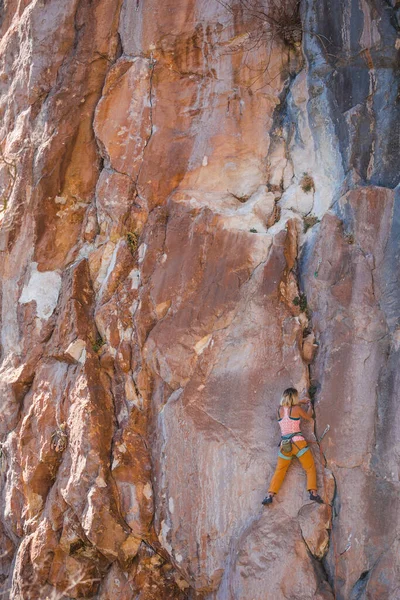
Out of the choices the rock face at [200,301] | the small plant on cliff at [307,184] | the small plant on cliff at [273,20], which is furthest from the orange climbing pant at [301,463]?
the small plant on cliff at [273,20]

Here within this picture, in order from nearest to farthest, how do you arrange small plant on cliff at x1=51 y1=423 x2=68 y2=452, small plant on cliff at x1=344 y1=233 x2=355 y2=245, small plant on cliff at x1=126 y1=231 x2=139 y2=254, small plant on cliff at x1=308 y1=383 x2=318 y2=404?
1. small plant on cliff at x1=308 y1=383 x2=318 y2=404
2. small plant on cliff at x1=344 y1=233 x2=355 y2=245
3. small plant on cliff at x1=51 y1=423 x2=68 y2=452
4. small plant on cliff at x1=126 y1=231 x2=139 y2=254

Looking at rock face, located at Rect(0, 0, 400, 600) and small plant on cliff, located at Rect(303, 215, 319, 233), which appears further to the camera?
small plant on cliff, located at Rect(303, 215, 319, 233)

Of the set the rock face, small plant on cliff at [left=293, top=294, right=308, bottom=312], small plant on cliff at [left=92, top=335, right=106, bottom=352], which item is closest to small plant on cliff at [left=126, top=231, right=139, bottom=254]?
the rock face

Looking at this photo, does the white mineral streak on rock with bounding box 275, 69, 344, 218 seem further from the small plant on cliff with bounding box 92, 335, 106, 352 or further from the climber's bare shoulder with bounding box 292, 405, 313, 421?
the small plant on cliff with bounding box 92, 335, 106, 352

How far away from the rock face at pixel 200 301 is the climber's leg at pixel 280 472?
0.37 ft

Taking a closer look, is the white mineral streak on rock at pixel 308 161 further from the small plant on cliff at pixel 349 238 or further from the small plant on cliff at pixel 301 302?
the small plant on cliff at pixel 301 302

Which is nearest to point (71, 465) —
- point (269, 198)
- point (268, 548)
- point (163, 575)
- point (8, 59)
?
point (163, 575)

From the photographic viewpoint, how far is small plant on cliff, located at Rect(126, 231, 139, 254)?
8.96 m

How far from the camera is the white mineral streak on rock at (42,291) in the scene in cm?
953

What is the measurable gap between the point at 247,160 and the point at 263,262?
159 centimetres

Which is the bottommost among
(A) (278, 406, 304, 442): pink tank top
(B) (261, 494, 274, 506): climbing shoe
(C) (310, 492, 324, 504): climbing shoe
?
(B) (261, 494, 274, 506): climbing shoe

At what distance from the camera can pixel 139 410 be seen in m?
8.38

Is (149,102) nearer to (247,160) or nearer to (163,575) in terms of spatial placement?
(247,160)

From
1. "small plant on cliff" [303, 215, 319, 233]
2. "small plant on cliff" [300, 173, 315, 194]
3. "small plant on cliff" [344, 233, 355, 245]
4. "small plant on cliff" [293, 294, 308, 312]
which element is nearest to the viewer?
"small plant on cliff" [344, 233, 355, 245]
